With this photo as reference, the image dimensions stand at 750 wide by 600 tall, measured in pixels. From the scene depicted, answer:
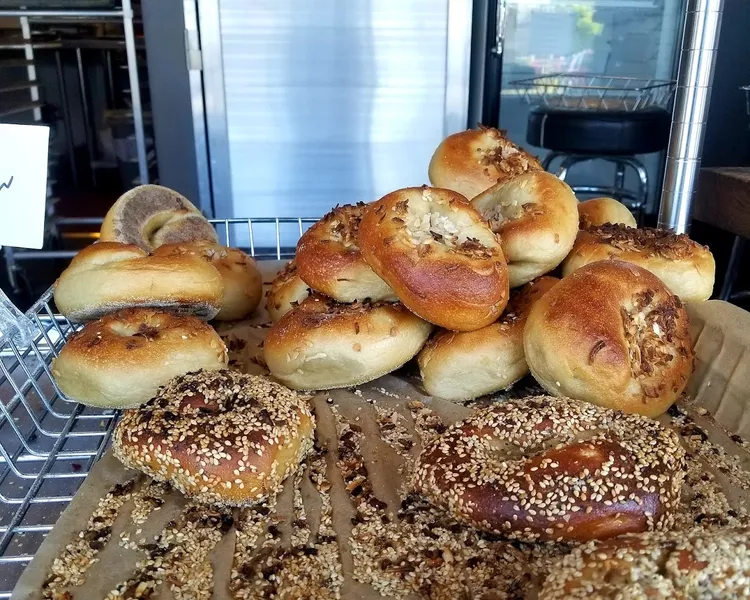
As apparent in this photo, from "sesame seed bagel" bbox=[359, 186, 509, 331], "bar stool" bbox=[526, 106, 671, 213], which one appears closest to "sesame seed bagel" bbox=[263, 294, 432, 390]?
"sesame seed bagel" bbox=[359, 186, 509, 331]

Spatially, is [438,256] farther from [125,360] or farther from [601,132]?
[601,132]

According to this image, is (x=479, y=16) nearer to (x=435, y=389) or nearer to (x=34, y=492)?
(x=435, y=389)

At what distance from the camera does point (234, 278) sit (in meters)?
1.99

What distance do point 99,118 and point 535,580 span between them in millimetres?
4318

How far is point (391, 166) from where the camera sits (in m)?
3.85

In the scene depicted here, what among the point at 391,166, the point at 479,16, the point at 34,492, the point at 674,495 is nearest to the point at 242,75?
the point at 391,166

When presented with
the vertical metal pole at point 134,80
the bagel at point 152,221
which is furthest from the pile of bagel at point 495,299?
the vertical metal pole at point 134,80

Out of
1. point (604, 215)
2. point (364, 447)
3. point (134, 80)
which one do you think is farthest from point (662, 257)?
point (134, 80)

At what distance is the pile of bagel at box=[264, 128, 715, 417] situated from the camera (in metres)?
1.41

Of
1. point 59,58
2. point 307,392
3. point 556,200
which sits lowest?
point 307,392

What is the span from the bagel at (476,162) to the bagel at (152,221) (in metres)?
0.81

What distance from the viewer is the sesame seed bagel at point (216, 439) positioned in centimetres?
124

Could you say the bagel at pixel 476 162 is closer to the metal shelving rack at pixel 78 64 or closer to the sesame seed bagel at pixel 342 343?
the sesame seed bagel at pixel 342 343

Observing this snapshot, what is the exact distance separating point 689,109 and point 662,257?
0.39 metres
